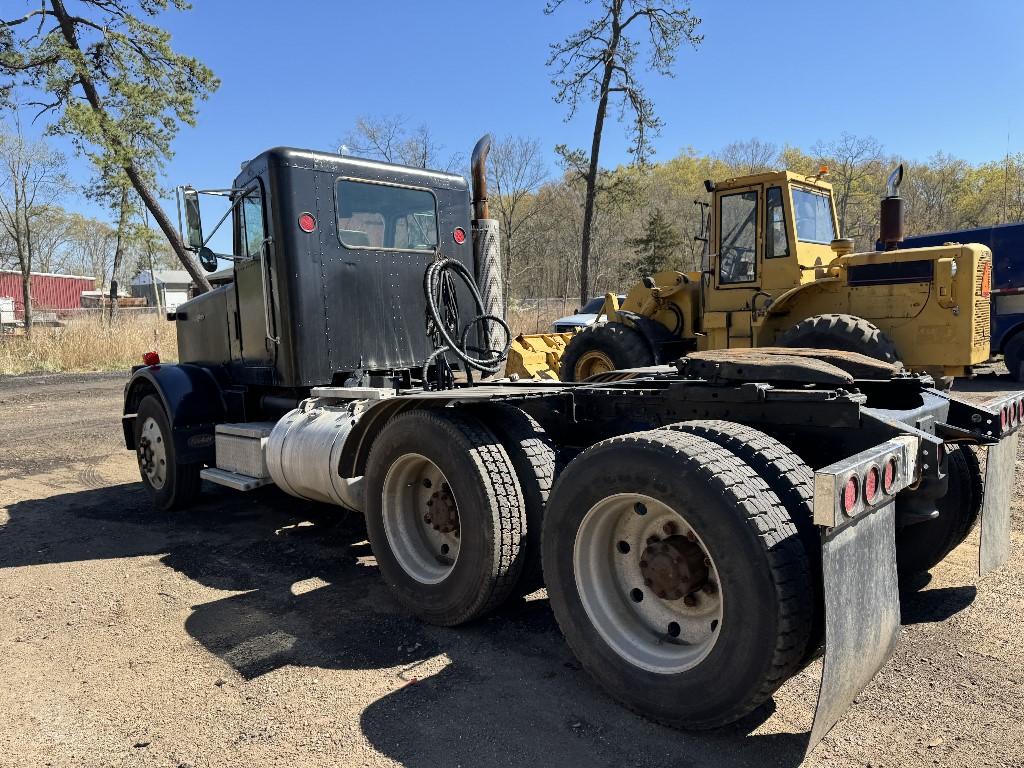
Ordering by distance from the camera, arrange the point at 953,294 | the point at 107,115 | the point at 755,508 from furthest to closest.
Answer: the point at 107,115 < the point at 953,294 < the point at 755,508

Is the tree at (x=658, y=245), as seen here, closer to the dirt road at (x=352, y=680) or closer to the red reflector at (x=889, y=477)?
the dirt road at (x=352, y=680)

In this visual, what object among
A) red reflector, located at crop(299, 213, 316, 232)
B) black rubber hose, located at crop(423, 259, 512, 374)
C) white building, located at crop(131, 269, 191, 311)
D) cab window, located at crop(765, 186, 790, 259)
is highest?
white building, located at crop(131, 269, 191, 311)

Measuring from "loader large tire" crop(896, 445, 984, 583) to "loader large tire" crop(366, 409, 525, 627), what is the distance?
1987 mm

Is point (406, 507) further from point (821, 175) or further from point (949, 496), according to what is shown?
point (821, 175)

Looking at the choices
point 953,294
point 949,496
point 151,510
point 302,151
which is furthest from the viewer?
point 953,294

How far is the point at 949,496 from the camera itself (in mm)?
3582

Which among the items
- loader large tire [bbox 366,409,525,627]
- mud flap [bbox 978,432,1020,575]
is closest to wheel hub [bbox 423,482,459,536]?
loader large tire [bbox 366,409,525,627]

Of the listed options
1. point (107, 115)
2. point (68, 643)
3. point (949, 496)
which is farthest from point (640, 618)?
point (107, 115)

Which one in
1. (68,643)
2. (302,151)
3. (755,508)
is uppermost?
(302,151)

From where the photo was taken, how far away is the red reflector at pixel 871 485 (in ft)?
7.35

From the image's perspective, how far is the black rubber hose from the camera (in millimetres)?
4887

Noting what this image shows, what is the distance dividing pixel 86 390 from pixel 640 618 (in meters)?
15.7

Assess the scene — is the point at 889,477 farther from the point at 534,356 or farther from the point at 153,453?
the point at 534,356

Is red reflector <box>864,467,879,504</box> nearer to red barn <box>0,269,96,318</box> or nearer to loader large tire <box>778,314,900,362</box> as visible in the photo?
loader large tire <box>778,314,900,362</box>
